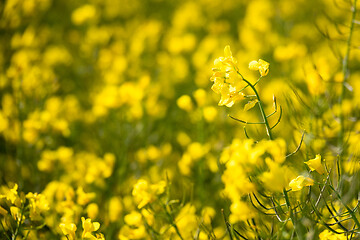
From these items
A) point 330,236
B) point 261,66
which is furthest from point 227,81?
point 330,236

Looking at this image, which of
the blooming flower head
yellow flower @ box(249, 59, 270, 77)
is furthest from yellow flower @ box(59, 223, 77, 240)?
yellow flower @ box(249, 59, 270, 77)

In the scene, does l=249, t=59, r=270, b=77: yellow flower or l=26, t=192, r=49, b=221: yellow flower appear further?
l=26, t=192, r=49, b=221: yellow flower

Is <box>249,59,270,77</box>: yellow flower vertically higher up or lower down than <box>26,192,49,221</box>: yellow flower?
higher up

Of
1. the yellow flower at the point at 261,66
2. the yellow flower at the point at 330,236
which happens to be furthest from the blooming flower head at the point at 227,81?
the yellow flower at the point at 330,236

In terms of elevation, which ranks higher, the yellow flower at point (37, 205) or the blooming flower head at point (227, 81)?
the blooming flower head at point (227, 81)

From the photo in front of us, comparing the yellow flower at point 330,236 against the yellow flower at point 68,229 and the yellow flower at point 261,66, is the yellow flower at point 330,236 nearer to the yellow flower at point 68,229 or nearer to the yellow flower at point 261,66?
the yellow flower at point 261,66

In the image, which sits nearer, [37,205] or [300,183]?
[300,183]

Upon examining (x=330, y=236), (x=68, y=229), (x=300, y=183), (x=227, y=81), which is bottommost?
(x=330, y=236)

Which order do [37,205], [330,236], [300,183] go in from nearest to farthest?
1. [300,183]
2. [330,236]
3. [37,205]

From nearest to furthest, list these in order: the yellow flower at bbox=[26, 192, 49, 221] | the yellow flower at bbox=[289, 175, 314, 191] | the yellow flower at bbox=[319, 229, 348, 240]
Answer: the yellow flower at bbox=[289, 175, 314, 191] < the yellow flower at bbox=[319, 229, 348, 240] < the yellow flower at bbox=[26, 192, 49, 221]

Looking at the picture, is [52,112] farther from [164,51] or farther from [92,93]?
[164,51]

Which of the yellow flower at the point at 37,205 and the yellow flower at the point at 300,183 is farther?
the yellow flower at the point at 37,205

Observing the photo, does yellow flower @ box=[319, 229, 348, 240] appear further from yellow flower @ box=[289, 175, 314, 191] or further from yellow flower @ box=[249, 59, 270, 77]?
yellow flower @ box=[249, 59, 270, 77]

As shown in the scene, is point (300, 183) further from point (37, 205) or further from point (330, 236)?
point (37, 205)
